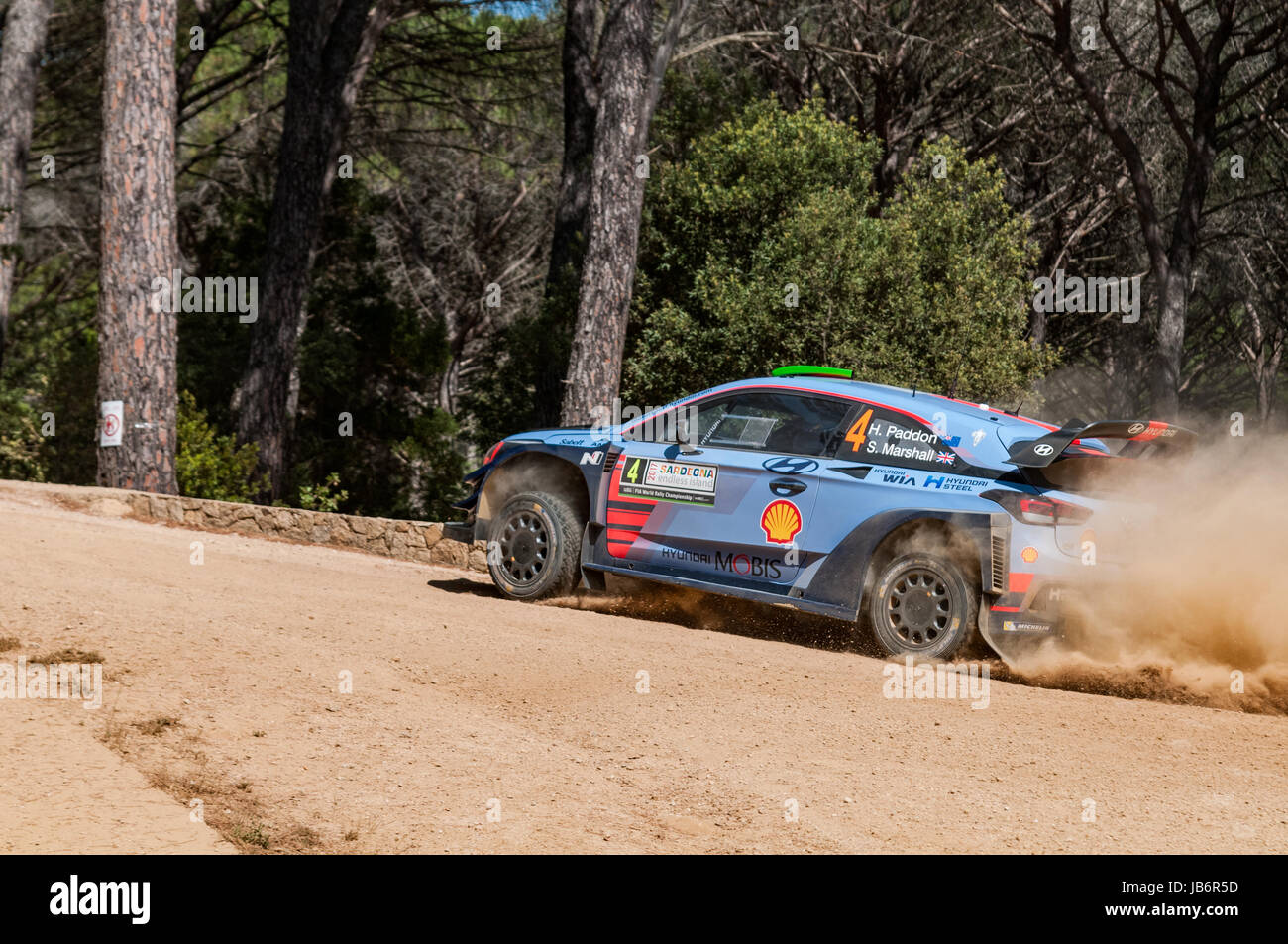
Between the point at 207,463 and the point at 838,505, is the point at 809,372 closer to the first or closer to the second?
the point at 838,505

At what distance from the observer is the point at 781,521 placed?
329 inches

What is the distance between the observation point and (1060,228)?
3088cm

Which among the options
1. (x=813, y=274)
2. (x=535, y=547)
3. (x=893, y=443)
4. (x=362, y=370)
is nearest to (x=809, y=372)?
(x=893, y=443)

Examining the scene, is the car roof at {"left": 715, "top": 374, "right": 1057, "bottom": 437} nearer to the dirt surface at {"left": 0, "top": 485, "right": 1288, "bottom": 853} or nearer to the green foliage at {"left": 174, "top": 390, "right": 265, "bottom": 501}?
the dirt surface at {"left": 0, "top": 485, "right": 1288, "bottom": 853}

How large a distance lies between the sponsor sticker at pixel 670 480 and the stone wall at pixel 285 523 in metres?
3.91

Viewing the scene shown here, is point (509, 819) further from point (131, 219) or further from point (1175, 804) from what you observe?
point (131, 219)

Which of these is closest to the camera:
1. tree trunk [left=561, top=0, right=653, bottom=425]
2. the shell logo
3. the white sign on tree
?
the shell logo

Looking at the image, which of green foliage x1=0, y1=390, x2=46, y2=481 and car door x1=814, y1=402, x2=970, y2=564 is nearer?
car door x1=814, y1=402, x2=970, y2=564

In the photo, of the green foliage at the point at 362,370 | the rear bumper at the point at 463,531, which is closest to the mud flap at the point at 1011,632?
the rear bumper at the point at 463,531

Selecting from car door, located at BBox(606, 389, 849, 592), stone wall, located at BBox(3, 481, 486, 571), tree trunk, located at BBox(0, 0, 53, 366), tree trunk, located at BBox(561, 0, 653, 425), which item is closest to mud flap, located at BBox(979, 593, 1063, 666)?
car door, located at BBox(606, 389, 849, 592)

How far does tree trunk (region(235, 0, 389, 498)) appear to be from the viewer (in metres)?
18.8

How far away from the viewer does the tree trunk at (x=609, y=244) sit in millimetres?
14398

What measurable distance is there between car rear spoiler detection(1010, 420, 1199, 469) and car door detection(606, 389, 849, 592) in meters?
1.30
